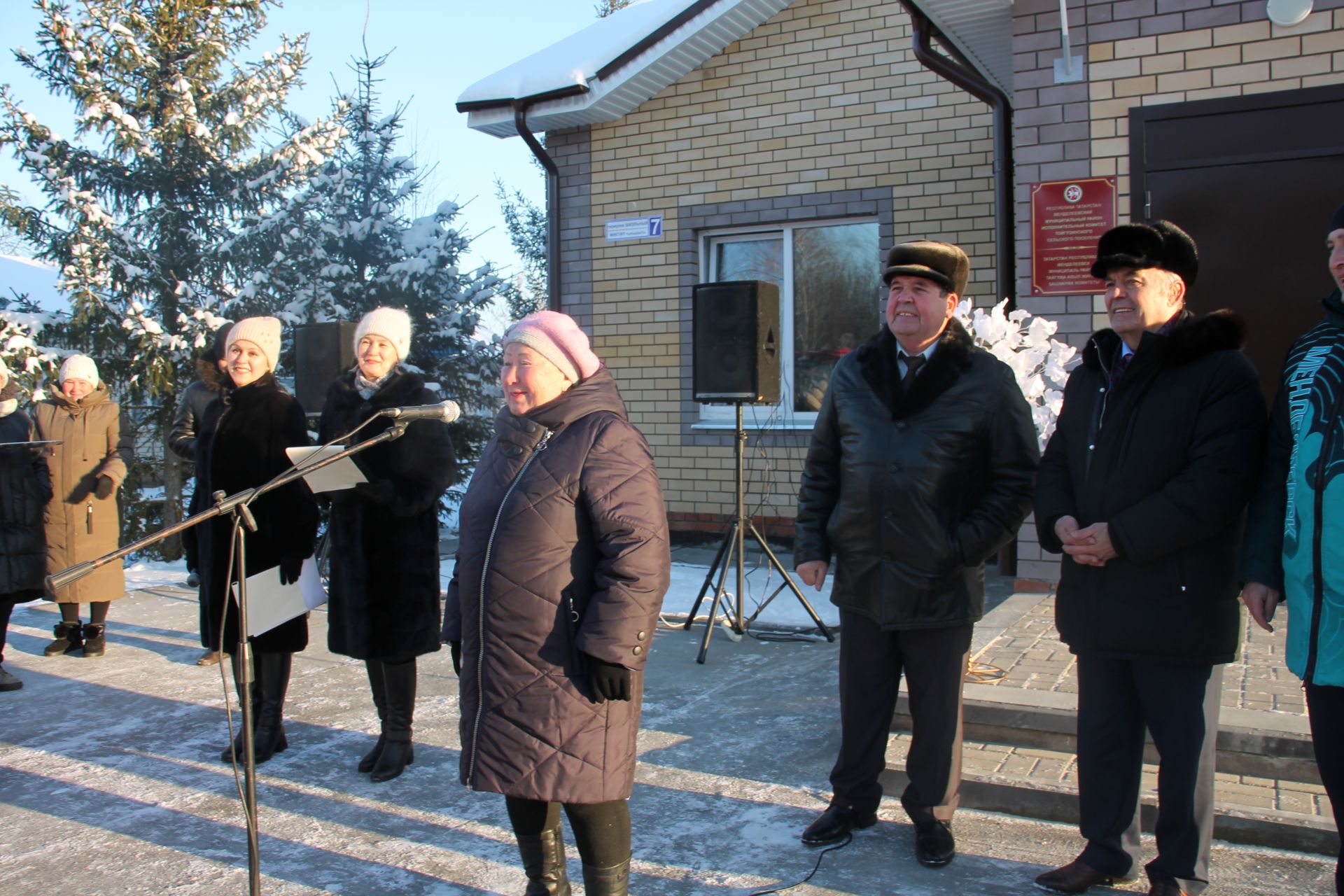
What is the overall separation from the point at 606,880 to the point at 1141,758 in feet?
5.14

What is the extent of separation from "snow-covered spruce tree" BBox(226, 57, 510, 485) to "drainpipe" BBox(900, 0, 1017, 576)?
568cm

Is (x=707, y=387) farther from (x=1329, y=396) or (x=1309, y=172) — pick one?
(x=1329, y=396)

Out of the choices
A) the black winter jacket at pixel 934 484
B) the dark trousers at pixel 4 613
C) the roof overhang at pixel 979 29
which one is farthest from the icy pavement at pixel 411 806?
the roof overhang at pixel 979 29

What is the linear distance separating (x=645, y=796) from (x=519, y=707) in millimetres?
1463

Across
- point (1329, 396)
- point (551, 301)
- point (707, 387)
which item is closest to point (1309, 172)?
Answer: point (707, 387)

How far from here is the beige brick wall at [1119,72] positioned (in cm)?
579

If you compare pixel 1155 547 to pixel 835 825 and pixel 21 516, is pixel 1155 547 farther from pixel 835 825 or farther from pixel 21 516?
pixel 21 516

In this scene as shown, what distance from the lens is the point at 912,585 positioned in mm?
3270

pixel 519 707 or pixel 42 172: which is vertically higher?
pixel 42 172

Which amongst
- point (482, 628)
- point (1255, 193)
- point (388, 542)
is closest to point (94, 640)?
point (388, 542)

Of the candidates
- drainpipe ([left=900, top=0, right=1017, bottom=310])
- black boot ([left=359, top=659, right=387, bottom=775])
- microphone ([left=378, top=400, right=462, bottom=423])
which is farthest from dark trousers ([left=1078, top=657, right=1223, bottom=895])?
drainpipe ([left=900, top=0, right=1017, bottom=310])

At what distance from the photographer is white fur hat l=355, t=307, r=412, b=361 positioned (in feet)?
13.9

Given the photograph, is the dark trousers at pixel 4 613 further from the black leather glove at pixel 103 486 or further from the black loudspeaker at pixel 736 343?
the black loudspeaker at pixel 736 343

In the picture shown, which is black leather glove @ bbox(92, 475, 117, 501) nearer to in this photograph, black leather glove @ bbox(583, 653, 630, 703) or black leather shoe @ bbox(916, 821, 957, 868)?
black leather glove @ bbox(583, 653, 630, 703)
